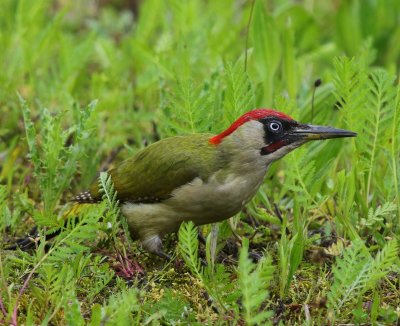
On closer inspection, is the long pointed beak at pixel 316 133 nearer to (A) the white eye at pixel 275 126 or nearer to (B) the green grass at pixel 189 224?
(A) the white eye at pixel 275 126

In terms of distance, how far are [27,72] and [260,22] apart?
2.01 metres

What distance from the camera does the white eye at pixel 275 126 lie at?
13.5 feet

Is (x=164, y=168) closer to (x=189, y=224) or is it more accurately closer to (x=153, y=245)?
(x=153, y=245)

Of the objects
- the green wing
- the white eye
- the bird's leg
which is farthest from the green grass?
the white eye

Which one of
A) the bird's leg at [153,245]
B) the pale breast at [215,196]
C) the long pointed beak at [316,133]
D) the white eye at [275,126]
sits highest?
the white eye at [275,126]

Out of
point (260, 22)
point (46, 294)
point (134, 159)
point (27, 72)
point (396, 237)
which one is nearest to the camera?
point (46, 294)

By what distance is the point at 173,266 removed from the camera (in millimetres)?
4129

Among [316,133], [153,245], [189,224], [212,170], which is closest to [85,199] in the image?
[153,245]

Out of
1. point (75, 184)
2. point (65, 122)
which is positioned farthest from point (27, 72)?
point (75, 184)

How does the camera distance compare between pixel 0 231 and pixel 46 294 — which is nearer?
pixel 46 294

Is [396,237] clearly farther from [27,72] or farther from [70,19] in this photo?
[70,19]

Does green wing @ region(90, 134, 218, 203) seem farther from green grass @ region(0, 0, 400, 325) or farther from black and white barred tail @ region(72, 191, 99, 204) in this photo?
green grass @ region(0, 0, 400, 325)

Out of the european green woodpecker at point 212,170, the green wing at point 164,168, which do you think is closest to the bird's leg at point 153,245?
the european green woodpecker at point 212,170

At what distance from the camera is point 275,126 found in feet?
13.5
